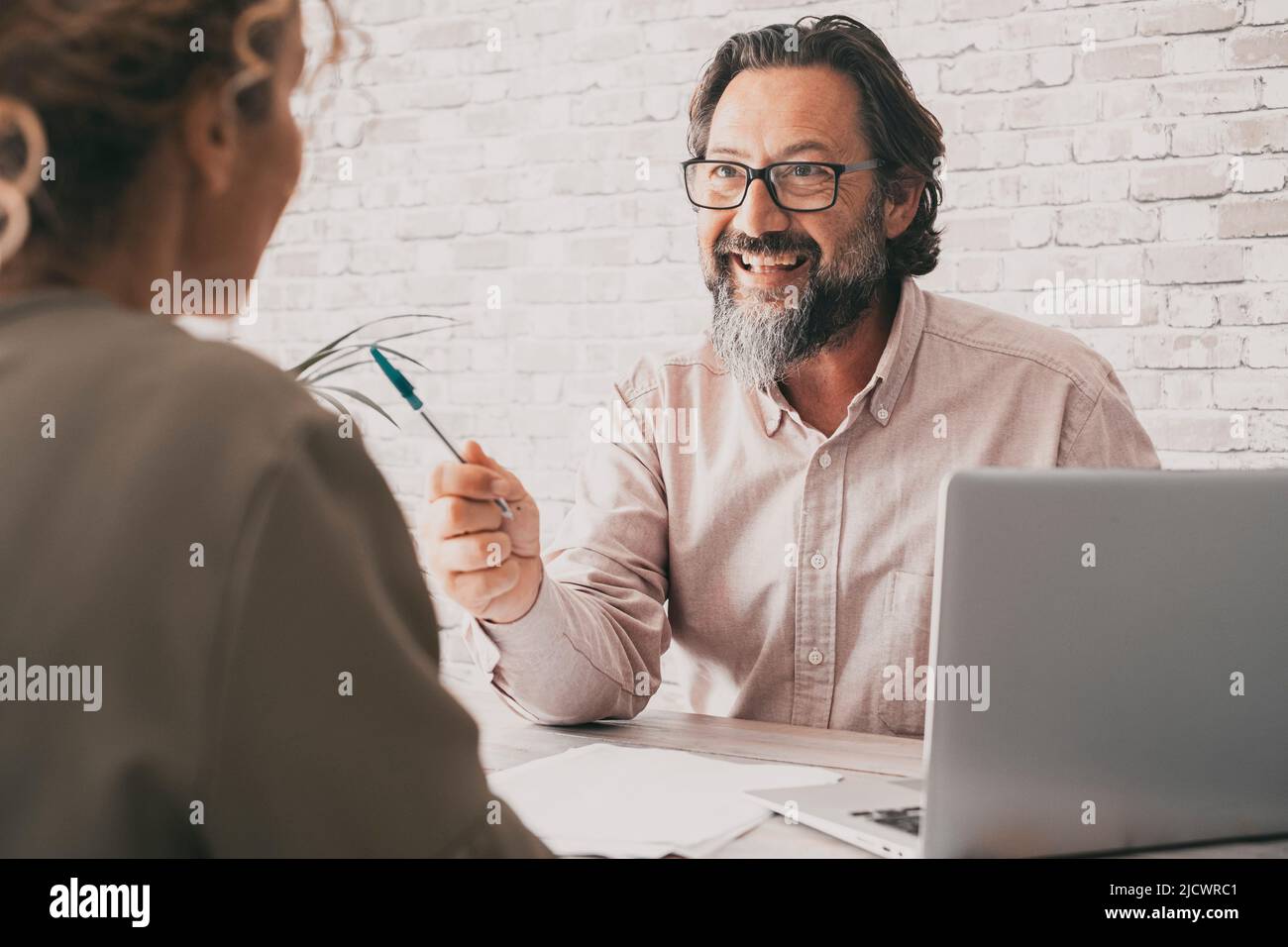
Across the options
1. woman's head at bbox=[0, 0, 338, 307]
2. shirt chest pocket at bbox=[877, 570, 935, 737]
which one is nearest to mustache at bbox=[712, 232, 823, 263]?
shirt chest pocket at bbox=[877, 570, 935, 737]

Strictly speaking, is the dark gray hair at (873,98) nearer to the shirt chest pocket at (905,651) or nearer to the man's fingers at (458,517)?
the shirt chest pocket at (905,651)

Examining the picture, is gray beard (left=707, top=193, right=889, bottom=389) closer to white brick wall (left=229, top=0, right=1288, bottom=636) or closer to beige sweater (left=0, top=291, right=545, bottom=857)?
white brick wall (left=229, top=0, right=1288, bottom=636)

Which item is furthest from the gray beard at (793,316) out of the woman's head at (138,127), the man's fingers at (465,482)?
the woman's head at (138,127)

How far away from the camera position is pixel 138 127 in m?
0.61

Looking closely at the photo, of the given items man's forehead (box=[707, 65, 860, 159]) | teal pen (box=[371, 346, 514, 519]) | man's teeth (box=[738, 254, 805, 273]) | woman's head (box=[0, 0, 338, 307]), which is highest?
man's forehead (box=[707, 65, 860, 159])

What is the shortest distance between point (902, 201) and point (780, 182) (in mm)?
267

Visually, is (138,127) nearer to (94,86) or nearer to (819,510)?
(94,86)

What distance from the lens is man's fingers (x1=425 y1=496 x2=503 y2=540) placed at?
1.17 m

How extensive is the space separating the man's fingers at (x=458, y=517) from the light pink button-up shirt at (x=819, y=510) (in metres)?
0.34

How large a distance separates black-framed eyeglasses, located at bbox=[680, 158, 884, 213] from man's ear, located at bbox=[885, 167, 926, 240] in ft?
0.33

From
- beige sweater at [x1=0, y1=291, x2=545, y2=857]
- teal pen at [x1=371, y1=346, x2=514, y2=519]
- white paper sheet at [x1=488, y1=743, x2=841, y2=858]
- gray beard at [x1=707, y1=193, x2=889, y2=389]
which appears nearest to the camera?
beige sweater at [x1=0, y1=291, x2=545, y2=857]

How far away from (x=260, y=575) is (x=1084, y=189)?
2211 mm

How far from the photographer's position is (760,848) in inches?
37.3
